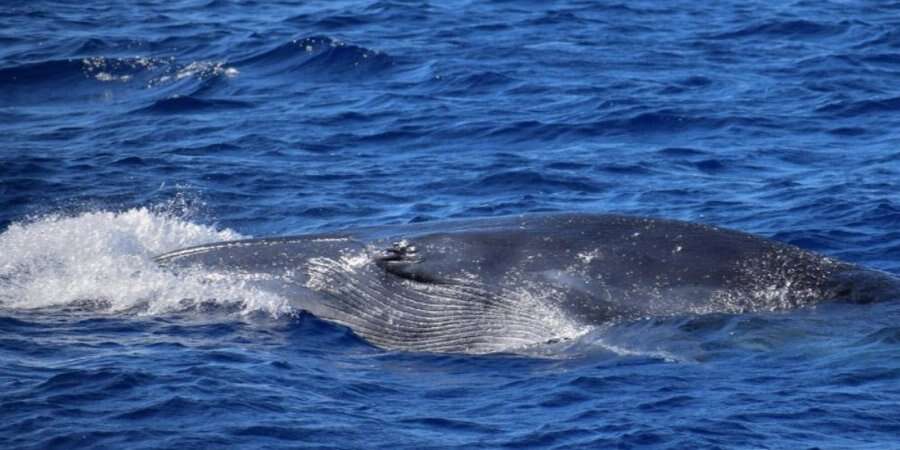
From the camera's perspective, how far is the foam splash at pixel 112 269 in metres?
13.5

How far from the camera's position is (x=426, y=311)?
12.6 meters

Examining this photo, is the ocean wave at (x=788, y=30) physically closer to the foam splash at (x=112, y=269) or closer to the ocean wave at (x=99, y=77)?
the ocean wave at (x=99, y=77)

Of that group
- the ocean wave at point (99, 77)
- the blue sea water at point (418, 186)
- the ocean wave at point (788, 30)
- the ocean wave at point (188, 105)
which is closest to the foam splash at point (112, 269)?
the blue sea water at point (418, 186)

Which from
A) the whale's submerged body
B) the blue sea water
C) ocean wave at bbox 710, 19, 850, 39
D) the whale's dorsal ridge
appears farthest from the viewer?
ocean wave at bbox 710, 19, 850, 39

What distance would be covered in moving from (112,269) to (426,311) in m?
3.37

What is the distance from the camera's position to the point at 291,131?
21984 mm

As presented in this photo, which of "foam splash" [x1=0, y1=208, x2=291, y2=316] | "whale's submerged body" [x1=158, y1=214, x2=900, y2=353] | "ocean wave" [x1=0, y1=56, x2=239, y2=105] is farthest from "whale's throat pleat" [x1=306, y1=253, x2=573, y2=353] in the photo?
"ocean wave" [x1=0, y1=56, x2=239, y2=105]

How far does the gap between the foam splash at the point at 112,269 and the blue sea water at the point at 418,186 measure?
4 cm

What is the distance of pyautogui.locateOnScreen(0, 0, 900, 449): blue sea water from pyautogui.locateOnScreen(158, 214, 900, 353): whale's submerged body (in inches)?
9.6

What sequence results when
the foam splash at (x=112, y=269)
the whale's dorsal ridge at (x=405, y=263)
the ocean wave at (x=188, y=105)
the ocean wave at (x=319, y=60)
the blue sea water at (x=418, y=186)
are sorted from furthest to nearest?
the ocean wave at (x=319, y=60) → the ocean wave at (x=188, y=105) → the foam splash at (x=112, y=269) → the whale's dorsal ridge at (x=405, y=263) → the blue sea water at (x=418, y=186)

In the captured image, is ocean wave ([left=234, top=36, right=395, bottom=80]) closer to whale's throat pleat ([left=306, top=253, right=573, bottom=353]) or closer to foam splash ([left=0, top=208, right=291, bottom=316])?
foam splash ([left=0, top=208, right=291, bottom=316])

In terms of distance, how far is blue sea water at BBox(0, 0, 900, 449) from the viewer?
34.7 ft

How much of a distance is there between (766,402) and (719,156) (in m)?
9.83

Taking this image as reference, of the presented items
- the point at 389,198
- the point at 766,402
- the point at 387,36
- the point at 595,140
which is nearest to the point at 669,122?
the point at 595,140
